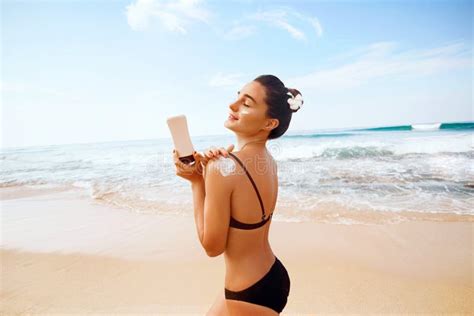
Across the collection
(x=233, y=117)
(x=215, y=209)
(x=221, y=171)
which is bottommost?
(x=215, y=209)

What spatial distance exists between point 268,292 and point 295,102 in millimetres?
1015

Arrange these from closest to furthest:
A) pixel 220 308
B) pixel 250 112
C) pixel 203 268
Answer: pixel 250 112
pixel 220 308
pixel 203 268

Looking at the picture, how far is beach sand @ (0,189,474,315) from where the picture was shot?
3.14m

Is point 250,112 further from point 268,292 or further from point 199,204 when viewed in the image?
point 268,292

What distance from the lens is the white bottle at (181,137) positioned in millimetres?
1372

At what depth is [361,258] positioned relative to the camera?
4.00 m

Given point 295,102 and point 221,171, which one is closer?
point 221,171

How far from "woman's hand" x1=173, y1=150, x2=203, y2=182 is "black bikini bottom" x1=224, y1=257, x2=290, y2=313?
0.64 meters

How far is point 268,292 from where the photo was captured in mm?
1511

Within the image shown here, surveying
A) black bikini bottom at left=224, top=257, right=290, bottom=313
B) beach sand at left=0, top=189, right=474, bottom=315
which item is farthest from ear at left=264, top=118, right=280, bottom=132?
beach sand at left=0, top=189, right=474, bottom=315

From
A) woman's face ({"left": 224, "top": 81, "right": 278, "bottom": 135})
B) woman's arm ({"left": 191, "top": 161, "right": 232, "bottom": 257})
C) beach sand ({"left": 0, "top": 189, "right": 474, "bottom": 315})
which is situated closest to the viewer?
woman's arm ({"left": 191, "top": 161, "right": 232, "bottom": 257})

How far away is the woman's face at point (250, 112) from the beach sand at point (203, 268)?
7.84 feet

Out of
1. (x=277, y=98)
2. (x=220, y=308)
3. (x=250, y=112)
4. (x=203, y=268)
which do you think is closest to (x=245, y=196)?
(x=250, y=112)

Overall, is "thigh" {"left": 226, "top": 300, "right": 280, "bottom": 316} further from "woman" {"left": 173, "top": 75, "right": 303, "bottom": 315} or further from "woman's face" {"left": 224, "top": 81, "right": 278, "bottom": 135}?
"woman's face" {"left": 224, "top": 81, "right": 278, "bottom": 135}
